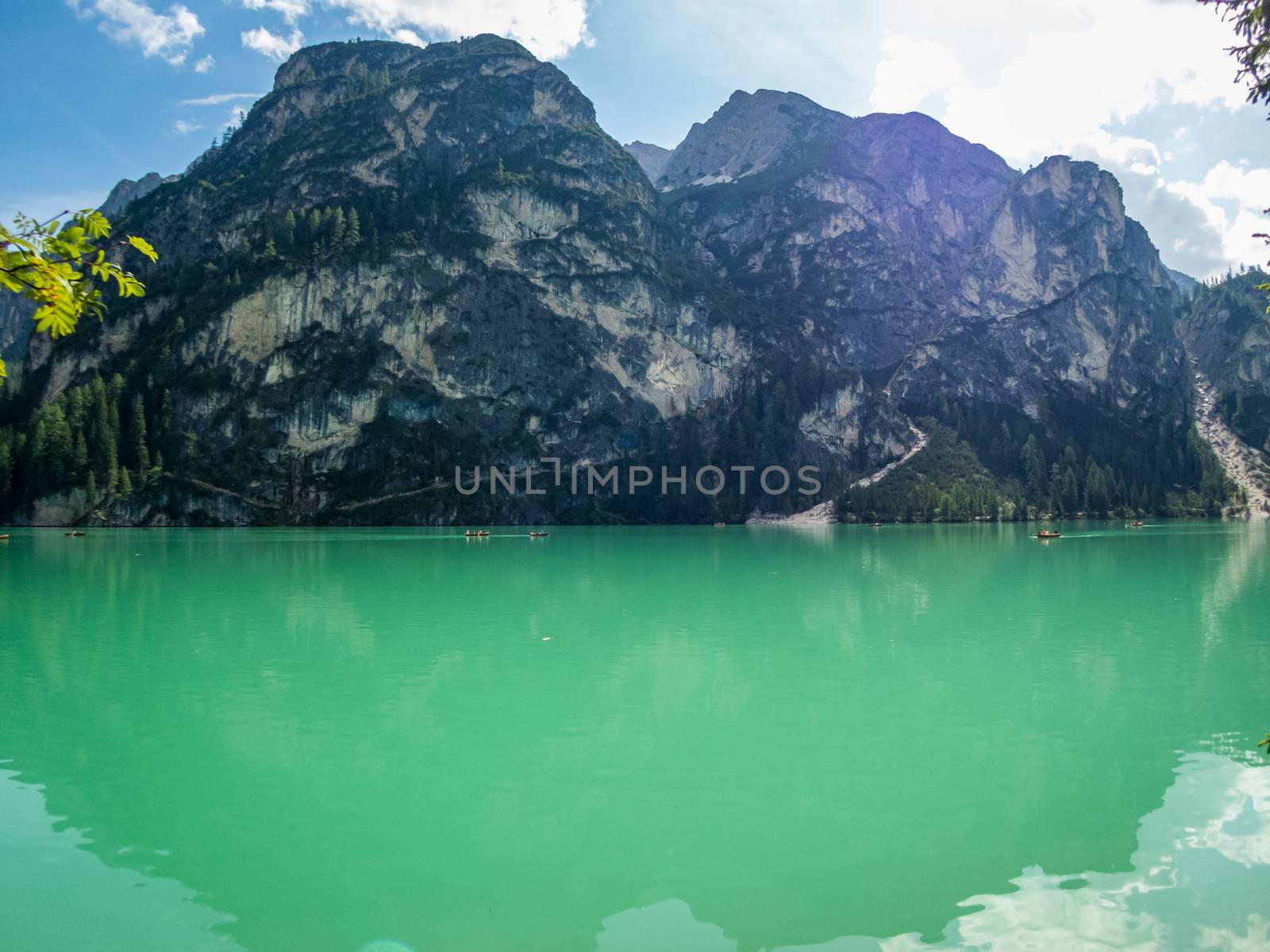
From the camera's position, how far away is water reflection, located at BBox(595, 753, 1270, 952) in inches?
356

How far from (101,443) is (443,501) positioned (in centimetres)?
6011

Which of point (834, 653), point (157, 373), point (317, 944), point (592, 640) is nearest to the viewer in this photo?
point (317, 944)

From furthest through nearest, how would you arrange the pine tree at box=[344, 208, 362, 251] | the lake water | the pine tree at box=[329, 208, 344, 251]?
the pine tree at box=[344, 208, 362, 251] < the pine tree at box=[329, 208, 344, 251] < the lake water

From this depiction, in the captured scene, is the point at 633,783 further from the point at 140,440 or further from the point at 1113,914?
the point at 140,440

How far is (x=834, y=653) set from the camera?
995 inches

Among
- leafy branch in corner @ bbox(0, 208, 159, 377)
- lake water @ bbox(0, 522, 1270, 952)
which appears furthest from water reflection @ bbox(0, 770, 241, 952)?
leafy branch in corner @ bbox(0, 208, 159, 377)

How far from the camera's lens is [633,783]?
45.3 feet

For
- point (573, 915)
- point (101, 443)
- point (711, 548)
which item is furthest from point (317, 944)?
point (101, 443)

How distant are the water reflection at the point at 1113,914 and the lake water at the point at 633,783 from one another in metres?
0.04

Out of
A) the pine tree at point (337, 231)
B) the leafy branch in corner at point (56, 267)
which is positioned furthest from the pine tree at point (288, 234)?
the leafy branch in corner at point (56, 267)

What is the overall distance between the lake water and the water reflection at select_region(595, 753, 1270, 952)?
0.14ft

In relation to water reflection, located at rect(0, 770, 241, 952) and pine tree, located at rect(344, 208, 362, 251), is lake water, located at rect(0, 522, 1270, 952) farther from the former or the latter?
pine tree, located at rect(344, 208, 362, 251)

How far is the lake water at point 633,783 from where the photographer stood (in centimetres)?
954

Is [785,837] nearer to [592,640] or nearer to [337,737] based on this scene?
[337,737]
